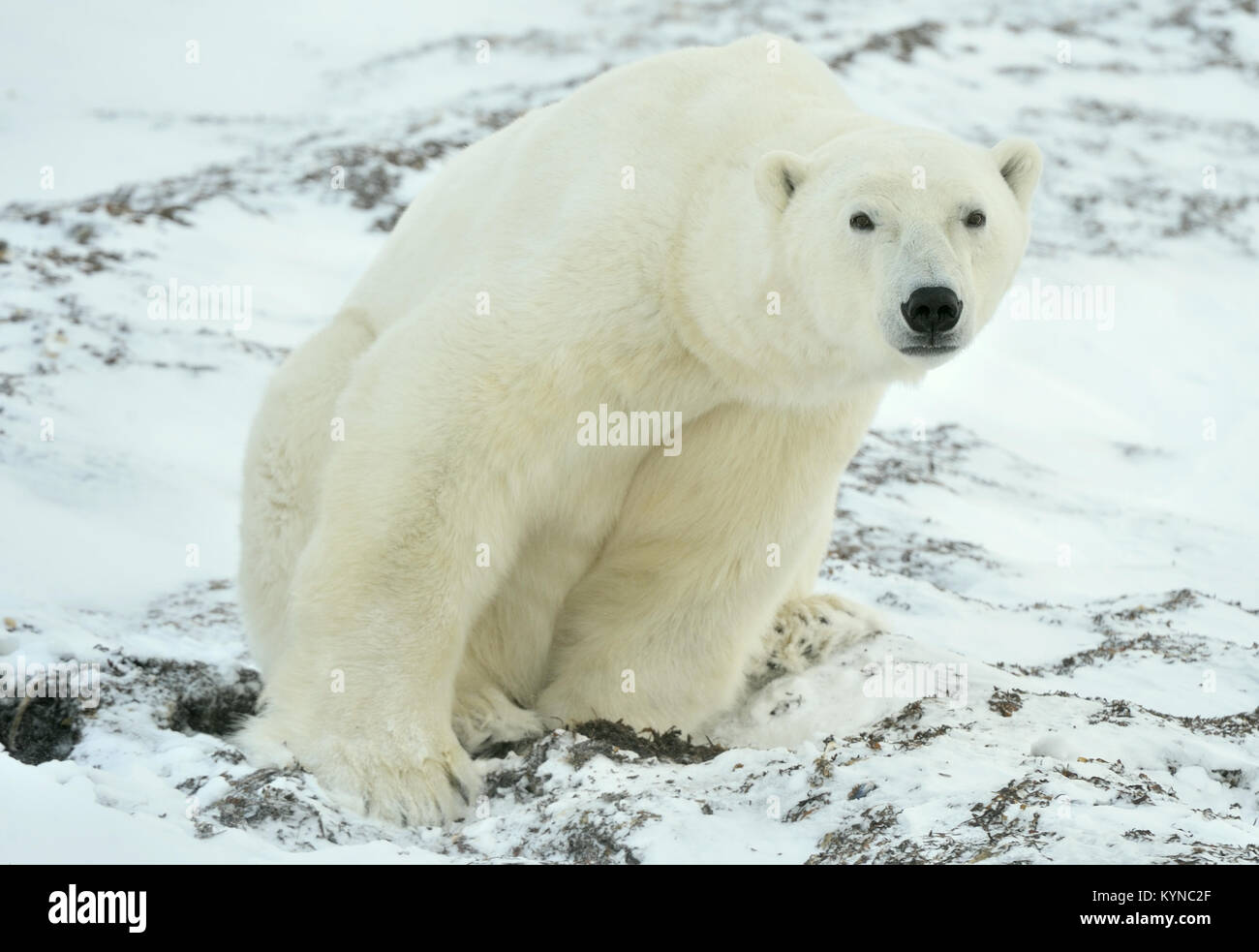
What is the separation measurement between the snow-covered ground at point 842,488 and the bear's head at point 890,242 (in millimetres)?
1102

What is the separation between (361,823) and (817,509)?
5.67ft

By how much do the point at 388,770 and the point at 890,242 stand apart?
202 centimetres

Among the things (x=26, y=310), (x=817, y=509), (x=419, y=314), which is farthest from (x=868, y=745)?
(x=26, y=310)

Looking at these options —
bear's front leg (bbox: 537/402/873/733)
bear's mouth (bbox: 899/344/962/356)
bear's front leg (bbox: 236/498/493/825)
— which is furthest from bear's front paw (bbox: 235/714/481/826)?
bear's mouth (bbox: 899/344/962/356)

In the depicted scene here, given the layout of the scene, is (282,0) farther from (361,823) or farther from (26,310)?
(361,823)

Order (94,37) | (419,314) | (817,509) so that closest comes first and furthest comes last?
(419,314) → (817,509) → (94,37)

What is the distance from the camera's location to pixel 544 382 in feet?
12.9

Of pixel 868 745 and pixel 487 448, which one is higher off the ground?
pixel 487 448

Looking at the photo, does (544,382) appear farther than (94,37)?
No

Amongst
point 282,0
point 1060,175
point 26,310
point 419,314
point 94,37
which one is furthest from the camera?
point 282,0

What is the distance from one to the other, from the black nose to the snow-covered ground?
1114 mm

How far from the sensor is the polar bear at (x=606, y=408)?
3.71 metres

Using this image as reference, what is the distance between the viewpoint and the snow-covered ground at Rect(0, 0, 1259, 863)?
343 centimetres

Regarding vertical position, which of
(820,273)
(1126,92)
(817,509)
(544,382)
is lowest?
(817,509)
